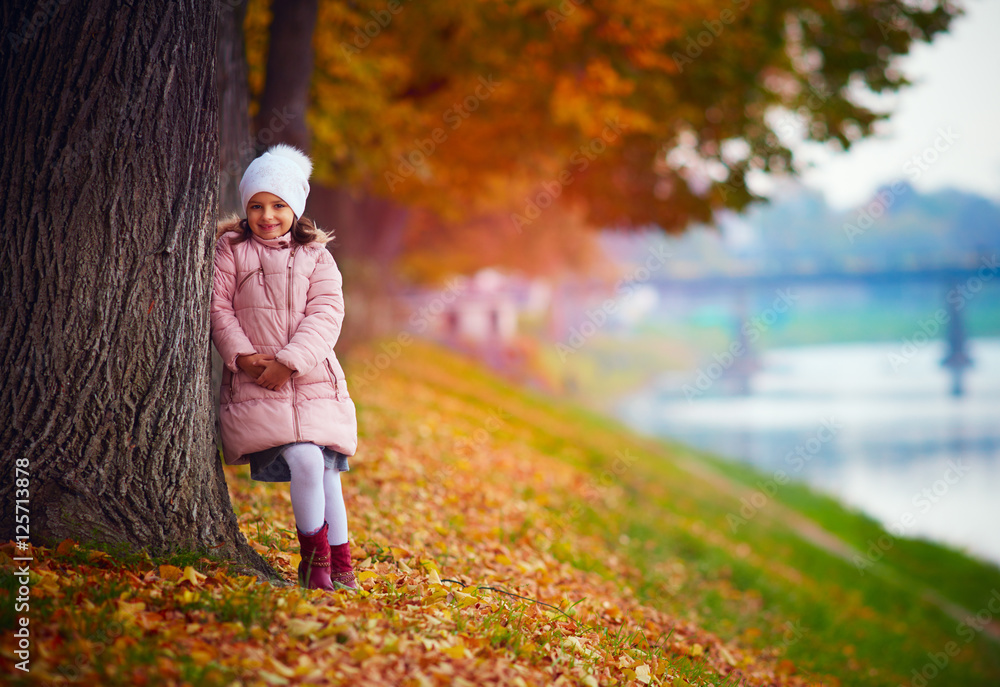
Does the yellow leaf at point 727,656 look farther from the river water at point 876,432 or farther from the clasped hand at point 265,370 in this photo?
the river water at point 876,432

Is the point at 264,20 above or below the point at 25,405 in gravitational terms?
above

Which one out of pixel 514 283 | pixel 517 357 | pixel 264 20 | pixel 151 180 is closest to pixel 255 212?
pixel 151 180

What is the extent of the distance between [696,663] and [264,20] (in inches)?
252

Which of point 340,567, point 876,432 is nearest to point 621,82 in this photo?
point 340,567

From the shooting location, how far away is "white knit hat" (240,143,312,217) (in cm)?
323

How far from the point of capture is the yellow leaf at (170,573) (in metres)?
3.06

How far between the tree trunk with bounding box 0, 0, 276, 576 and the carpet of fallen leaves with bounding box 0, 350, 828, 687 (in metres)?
0.26

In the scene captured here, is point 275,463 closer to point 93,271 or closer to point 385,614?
point 385,614

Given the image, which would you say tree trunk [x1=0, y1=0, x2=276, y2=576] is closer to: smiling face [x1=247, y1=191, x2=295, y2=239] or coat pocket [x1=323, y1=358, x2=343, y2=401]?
smiling face [x1=247, y1=191, x2=295, y2=239]

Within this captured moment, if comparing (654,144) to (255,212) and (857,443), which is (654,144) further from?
(857,443)

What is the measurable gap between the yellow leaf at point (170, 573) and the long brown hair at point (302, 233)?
52.5 inches

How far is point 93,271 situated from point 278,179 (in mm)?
798

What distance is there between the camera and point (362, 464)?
20.1 feet

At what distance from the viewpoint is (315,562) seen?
3.26 meters
